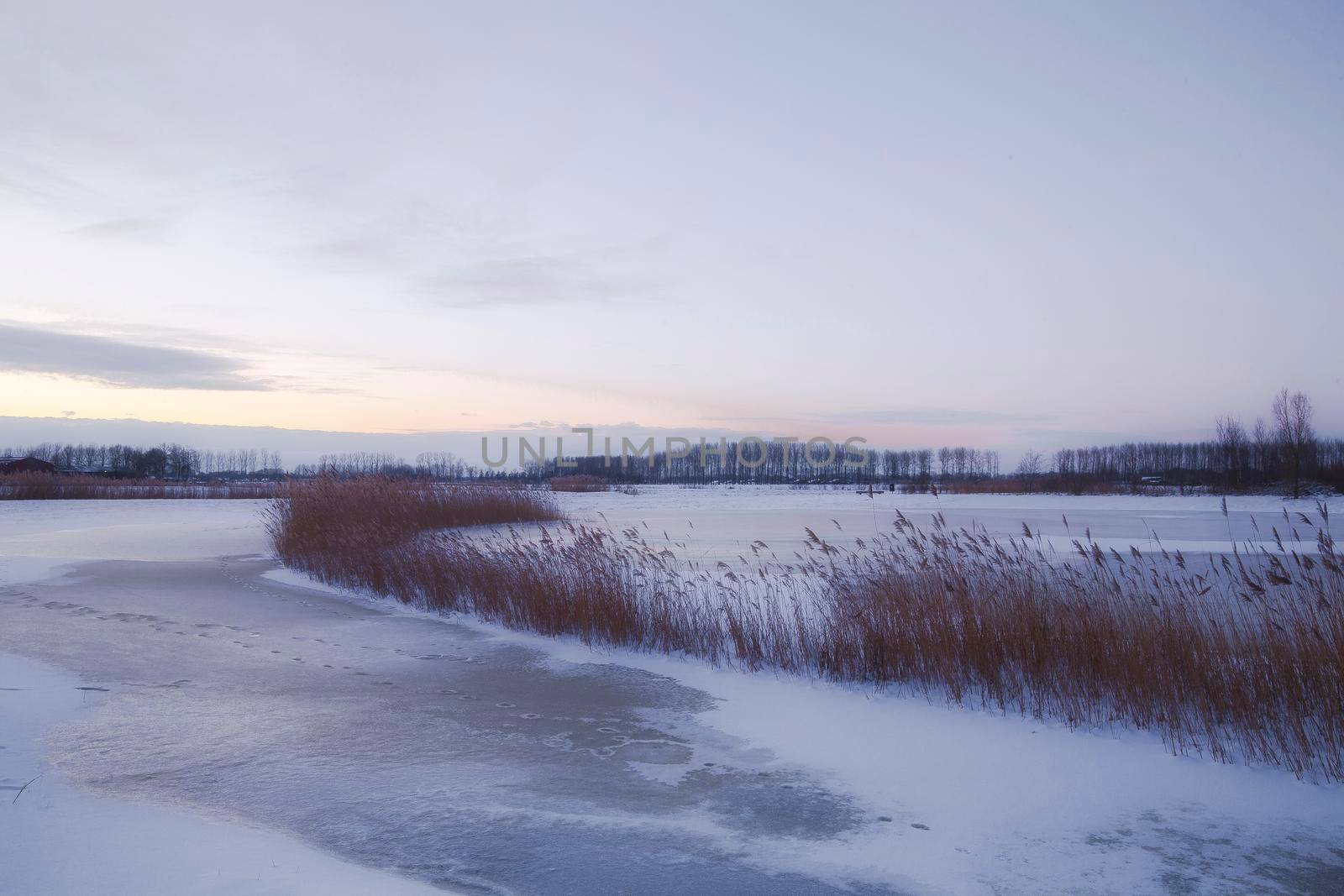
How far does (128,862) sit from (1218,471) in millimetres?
89874

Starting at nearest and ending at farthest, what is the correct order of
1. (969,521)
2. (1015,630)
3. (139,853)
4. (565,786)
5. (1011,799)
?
(139,853)
(1011,799)
(565,786)
(1015,630)
(969,521)

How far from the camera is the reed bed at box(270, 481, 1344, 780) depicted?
5629 millimetres

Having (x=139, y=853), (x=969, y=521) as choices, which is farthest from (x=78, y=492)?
(x=139, y=853)

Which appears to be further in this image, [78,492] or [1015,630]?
[78,492]

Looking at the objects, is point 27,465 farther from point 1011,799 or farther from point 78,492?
point 1011,799

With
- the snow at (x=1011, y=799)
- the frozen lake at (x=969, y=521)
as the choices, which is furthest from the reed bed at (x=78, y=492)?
the snow at (x=1011, y=799)

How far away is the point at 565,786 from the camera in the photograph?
16.3 feet

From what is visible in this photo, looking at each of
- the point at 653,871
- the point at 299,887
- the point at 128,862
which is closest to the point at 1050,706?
the point at 653,871

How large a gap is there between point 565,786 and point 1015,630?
4131 millimetres

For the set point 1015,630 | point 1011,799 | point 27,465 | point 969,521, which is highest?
point 27,465

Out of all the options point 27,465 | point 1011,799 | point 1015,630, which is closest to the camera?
point 1011,799

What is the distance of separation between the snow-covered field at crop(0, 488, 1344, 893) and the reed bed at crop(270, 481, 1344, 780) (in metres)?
0.39

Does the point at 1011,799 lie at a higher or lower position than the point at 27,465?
lower

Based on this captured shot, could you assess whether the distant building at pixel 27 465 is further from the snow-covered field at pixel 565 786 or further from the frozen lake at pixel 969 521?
the snow-covered field at pixel 565 786
